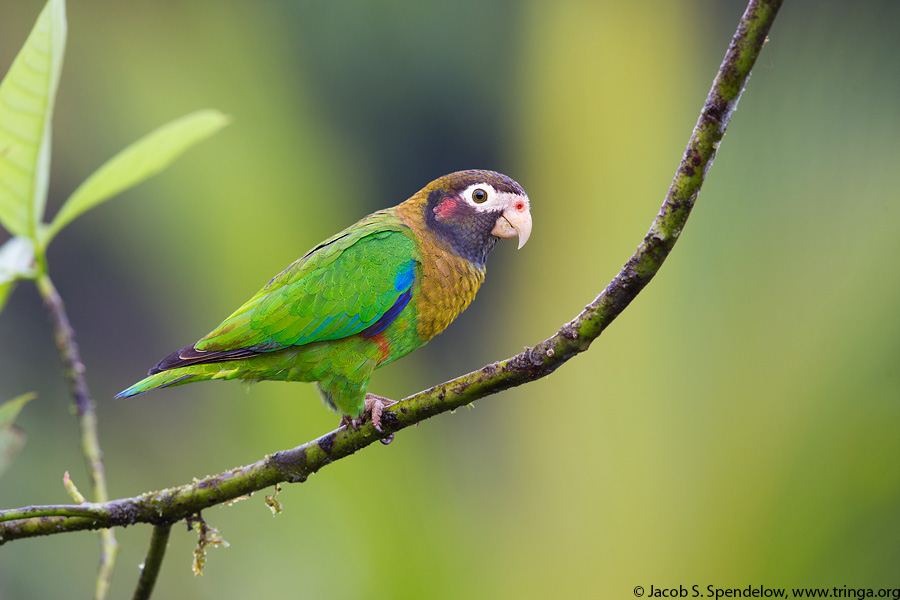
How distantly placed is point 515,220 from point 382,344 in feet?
2.26

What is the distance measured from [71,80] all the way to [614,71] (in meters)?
4.86

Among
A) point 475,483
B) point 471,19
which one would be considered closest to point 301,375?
point 475,483

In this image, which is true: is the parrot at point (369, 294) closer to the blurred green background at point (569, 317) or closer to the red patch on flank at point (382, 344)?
the red patch on flank at point (382, 344)

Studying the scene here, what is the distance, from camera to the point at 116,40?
643 cm

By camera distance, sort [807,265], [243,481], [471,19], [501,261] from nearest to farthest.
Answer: [243,481], [807,265], [501,261], [471,19]

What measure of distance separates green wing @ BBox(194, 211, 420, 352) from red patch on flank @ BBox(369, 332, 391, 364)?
0.07m

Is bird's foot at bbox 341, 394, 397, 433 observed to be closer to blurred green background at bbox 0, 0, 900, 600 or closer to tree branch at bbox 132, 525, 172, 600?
tree branch at bbox 132, 525, 172, 600

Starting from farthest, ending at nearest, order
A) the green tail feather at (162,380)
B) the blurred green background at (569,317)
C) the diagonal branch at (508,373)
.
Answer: the blurred green background at (569,317), the green tail feather at (162,380), the diagonal branch at (508,373)

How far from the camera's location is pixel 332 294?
8.92ft

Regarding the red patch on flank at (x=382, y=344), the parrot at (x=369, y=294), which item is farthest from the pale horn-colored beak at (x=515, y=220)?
the red patch on flank at (x=382, y=344)

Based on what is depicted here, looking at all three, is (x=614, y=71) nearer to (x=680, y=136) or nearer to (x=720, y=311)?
(x=680, y=136)

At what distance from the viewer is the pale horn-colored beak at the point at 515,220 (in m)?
2.83

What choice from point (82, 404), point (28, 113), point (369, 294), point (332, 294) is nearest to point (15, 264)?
point (82, 404)

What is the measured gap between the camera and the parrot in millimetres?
2650
